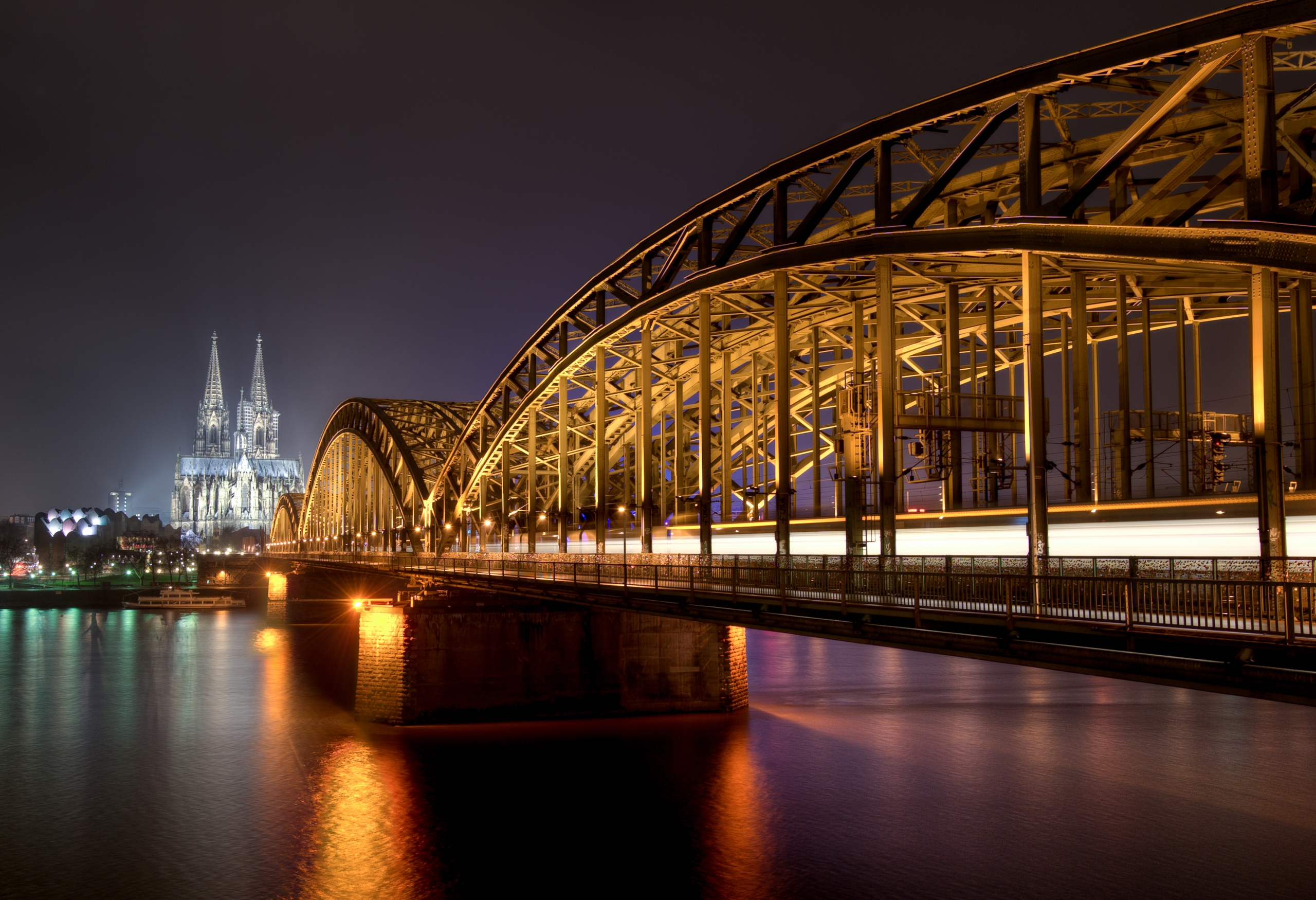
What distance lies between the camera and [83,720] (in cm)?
4438

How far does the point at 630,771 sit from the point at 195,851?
1211 centimetres

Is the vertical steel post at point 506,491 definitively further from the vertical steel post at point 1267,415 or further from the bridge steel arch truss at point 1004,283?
→ the vertical steel post at point 1267,415

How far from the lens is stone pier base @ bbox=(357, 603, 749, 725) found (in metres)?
38.9

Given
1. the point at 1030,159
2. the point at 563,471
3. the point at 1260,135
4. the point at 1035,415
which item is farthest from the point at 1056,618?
the point at 563,471

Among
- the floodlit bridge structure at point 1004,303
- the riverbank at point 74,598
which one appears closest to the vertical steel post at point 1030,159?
the floodlit bridge structure at point 1004,303

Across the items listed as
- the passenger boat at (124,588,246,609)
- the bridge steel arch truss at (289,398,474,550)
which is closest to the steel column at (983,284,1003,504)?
the bridge steel arch truss at (289,398,474,550)

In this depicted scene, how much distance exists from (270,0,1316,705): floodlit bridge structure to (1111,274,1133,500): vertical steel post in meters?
0.09

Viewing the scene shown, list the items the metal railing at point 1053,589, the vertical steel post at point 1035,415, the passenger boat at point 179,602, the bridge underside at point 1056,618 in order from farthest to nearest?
the passenger boat at point 179,602, the vertical steel post at point 1035,415, the metal railing at point 1053,589, the bridge underside at point 1056,618

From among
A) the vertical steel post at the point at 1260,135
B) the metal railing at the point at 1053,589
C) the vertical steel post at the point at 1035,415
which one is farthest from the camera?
the vertical steel post at the point at 1035,415

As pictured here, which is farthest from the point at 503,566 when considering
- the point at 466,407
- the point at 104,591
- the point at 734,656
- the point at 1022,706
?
the point at 104,591

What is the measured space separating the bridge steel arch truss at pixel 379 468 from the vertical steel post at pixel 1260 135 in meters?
63.2

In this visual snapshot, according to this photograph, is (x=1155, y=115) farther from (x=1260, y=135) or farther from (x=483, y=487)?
(x=483, y=487)

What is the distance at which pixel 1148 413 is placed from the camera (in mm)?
29578

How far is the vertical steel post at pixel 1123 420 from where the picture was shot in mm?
28250
